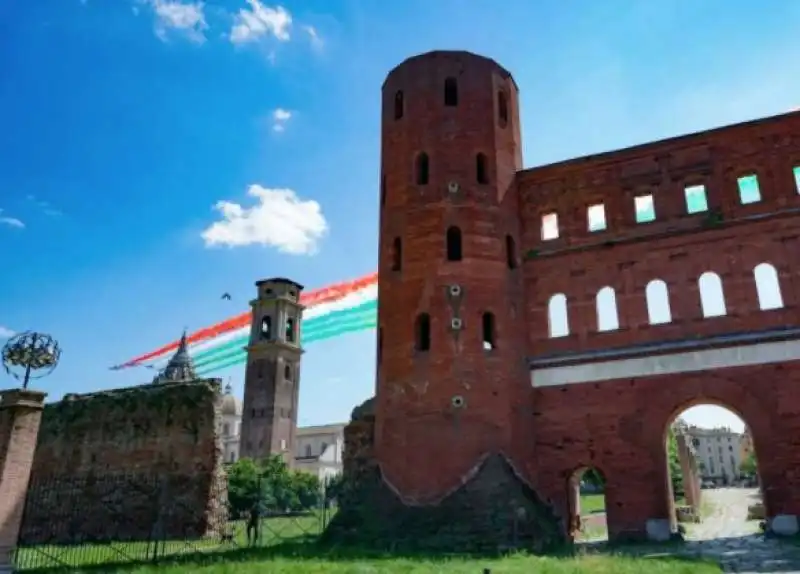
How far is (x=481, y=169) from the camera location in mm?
22203

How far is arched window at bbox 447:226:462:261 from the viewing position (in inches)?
834

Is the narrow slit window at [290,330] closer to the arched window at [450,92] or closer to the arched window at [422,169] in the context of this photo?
the arched window at [422,169]

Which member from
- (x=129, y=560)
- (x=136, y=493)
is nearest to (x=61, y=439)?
(x=136, y=493)

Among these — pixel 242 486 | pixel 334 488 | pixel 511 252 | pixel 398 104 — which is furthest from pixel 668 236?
pixel 242 486

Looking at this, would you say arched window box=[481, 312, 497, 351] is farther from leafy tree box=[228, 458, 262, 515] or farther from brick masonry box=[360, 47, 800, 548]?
leafy tree box=[228, 458, 262, 515]

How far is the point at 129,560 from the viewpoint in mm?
17234

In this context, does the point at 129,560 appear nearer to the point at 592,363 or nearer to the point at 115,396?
the point at 592,363

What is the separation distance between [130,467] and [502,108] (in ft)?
71.9

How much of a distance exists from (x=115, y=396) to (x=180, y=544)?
38.7 ft

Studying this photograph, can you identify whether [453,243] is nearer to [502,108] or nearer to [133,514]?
[502,108]

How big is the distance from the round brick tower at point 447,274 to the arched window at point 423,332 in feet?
0.11

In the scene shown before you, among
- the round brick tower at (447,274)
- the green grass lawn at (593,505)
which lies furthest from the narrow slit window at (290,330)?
the round brick tower at (447,274)

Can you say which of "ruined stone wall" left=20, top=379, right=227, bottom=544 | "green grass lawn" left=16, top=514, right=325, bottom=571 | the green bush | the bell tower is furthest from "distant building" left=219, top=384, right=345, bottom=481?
"green grass lawn" left=16, top=514, right=325, bottom=571

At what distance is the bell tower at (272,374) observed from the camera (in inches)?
2443
